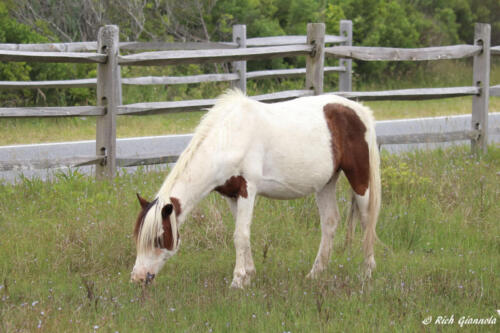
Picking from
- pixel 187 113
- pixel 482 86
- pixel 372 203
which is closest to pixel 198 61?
pixel 372 203

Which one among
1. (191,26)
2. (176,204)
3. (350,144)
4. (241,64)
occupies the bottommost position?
(176,204)

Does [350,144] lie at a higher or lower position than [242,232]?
higher

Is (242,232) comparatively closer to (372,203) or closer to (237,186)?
(237,186)

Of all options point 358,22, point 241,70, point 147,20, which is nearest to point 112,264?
point 241,70

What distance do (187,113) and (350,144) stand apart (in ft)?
27.5

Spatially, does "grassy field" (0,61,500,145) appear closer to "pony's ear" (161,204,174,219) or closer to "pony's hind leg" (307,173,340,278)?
"pony's hind leg" (307,173,340,278)

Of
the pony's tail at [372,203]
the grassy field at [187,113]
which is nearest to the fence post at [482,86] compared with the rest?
the grassy field at [187,113]

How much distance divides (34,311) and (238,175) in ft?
5.06

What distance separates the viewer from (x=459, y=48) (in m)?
9.03

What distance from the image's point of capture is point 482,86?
914cm

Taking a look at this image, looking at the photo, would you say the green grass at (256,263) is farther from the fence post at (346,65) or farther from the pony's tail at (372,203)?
the fence post at (346,65)

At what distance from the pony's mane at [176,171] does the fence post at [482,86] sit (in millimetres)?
5191

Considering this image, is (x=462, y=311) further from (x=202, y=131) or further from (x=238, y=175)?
(x=202, y=131)

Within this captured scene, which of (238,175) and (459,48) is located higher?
(459,48)
